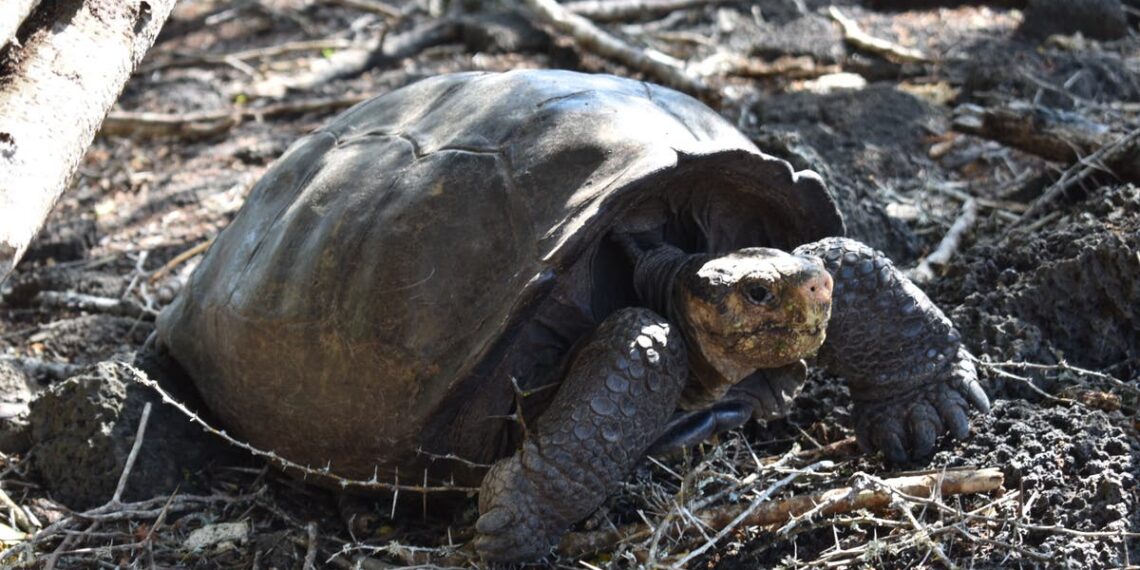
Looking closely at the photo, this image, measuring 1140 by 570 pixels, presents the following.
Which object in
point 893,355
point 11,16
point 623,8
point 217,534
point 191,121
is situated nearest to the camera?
point 11,16

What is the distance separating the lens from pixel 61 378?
4.41 metres

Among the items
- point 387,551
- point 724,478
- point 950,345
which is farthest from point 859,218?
point 387,551

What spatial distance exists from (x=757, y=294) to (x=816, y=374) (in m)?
1.06

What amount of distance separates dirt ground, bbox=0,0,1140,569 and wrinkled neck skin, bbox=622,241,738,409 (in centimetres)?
20

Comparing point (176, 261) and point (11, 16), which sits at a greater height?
point (11, 16)

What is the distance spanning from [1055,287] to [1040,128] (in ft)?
3.99

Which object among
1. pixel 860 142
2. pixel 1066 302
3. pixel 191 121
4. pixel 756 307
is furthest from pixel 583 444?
pixel 191 121

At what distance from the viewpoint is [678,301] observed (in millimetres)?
3201

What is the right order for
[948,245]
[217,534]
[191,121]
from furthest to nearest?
1. [191,121]
2. [948,245]
3. [217,534]

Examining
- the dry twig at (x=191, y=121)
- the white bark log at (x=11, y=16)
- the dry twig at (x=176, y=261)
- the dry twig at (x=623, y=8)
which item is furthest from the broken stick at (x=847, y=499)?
the dry twig at (x=623, y=8)

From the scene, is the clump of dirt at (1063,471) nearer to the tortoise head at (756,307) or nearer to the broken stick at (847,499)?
the broken stick at (847,499)

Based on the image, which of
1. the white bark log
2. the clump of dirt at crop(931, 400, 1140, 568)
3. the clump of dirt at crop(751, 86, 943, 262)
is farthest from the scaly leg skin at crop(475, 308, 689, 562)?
the clump of dirt at crop(751, 86, 943, 262)

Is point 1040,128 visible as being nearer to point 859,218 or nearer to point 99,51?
point 859,218

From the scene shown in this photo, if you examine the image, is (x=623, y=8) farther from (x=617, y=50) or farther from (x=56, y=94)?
(x=56, y=94)
